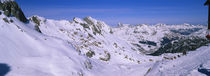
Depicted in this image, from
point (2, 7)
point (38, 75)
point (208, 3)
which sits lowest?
point (38, 75)

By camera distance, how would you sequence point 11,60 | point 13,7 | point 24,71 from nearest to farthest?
1. point 24,71
2. point 11,60
3. point 13,7

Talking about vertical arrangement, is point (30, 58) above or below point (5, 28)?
below

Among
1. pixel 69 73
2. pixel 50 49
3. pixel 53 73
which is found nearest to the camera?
pixel 53 73

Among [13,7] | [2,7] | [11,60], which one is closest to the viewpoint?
[11,60]

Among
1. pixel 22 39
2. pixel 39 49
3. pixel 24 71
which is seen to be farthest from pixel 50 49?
pixel 24 71

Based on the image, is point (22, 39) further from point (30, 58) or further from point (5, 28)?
point (30, 58)

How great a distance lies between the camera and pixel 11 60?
13938 mm

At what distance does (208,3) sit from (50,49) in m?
21.1

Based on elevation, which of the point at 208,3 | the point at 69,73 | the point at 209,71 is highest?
the point at 208,3

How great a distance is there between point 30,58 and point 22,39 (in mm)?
5089

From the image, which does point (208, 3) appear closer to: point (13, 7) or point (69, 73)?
point (69, 73)

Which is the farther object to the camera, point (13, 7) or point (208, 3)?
point (13, 7)

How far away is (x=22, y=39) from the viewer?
19.3 meters

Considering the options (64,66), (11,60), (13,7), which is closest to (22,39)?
(11,60)
